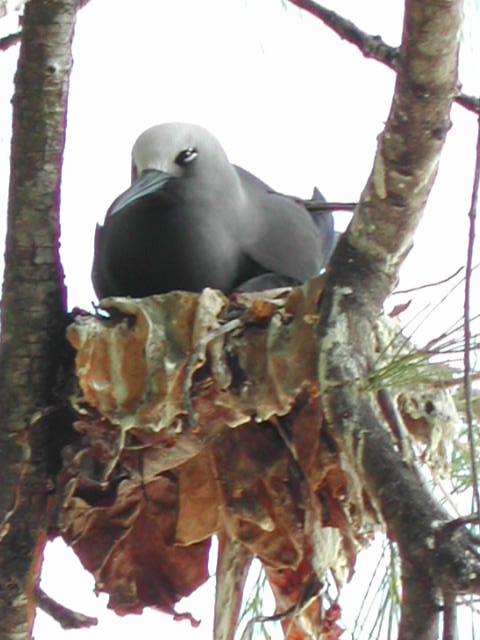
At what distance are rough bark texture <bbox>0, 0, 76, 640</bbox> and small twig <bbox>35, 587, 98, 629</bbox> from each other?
A: 13 centimetres

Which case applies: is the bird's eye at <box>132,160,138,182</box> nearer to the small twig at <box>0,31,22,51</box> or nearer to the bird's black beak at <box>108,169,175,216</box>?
the bird's black beak at <box>108,169,175,216</box>

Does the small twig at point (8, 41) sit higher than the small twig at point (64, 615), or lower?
higher

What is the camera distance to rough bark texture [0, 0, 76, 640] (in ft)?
4.68

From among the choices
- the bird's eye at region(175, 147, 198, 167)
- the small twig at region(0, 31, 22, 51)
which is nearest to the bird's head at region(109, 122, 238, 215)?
the bird's eye at region(175, 147, 198, 167)

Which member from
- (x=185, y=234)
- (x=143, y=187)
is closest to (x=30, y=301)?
(x=143, y=187)

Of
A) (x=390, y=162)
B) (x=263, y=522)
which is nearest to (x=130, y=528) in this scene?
(x=263, y=522)

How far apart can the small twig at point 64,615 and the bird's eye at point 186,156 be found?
672 mm

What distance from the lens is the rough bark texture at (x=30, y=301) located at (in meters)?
1.43

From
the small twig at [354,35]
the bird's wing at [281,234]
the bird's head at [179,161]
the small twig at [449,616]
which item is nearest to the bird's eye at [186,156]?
the bird's head at [179,161]

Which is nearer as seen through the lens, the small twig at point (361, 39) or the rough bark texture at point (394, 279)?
the rough bark texture at point (394, 279)

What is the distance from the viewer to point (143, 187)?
1.80 metres

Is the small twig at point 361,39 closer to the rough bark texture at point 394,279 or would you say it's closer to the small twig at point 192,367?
the rough bark texture at point 394,279

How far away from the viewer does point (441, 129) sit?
50.9 inches

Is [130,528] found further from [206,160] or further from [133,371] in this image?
[206,160]
